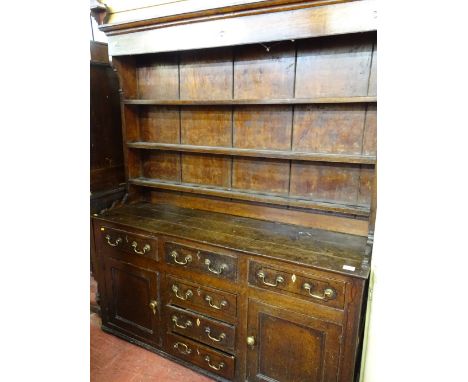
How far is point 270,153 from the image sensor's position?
5.70ft

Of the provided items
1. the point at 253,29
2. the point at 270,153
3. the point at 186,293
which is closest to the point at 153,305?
the point at 186,293

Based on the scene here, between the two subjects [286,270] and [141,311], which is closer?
[286,270]

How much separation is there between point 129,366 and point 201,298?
68cm

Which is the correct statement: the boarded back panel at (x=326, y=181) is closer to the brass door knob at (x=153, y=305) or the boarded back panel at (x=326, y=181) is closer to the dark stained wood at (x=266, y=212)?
the dark stained wood at (x=266, y=212)

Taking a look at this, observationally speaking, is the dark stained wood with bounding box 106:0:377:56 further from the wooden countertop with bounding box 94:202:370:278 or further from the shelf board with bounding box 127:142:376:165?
the wooden countertop with bounding box 94:202:370:278

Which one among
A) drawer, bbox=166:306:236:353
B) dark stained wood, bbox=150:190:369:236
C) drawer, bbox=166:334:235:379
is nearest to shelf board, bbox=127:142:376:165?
dark stained wood, bbox=150:190:369:236

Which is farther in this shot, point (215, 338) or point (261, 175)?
point (261, 175)

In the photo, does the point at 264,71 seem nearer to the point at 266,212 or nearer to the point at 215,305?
the point at 266,212

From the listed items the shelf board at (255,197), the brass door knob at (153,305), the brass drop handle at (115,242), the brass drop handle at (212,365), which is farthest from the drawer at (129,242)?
the brass drop handle at (212,365)

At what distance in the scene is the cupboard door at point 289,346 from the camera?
145 cm
